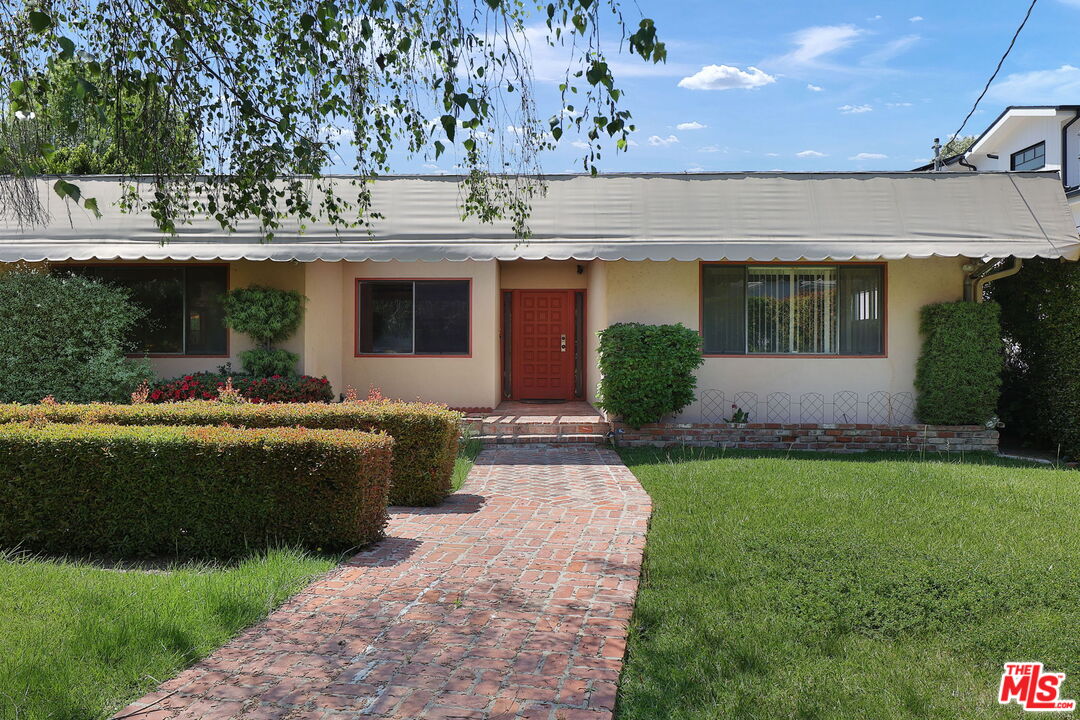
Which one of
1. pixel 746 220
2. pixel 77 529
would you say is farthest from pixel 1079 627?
pixel 746 220

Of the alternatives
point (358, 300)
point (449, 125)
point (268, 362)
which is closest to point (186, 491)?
point (449, 125)

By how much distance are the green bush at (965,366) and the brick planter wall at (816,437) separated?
0.31 meters

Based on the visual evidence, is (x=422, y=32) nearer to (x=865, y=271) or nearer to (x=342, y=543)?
(x=342, y=543)

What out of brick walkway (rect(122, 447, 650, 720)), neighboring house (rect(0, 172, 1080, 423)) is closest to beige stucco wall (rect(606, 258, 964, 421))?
neighboring house (rect(0, 172, 1080, 423))

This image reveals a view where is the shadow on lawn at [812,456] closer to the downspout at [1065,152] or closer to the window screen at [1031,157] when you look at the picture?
the downspout at [1065,152]

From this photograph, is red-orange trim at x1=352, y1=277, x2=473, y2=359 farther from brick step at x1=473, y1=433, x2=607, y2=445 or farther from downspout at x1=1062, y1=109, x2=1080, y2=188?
downspout at x1=1062, y1=109, x2=1080, y2=188

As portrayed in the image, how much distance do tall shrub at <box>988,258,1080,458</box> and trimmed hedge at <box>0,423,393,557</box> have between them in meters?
10.5

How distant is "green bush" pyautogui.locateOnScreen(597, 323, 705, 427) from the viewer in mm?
11141

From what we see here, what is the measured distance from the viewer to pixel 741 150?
17469 mm

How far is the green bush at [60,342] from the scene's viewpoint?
1120cm

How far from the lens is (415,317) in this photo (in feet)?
46.0

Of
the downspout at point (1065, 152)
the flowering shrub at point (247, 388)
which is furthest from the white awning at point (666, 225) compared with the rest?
the downspout at point (1065, 152)

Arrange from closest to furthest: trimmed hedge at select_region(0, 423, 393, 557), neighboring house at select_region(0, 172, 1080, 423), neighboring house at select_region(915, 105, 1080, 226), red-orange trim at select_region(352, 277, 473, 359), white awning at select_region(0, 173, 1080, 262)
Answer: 1. trimmed hedge at select_region(0, 423, 393, 557)
2. white awning at select_region(0, 173, 1080, 262)
3. neighboring house at select_region(0, 172, 1080, 423)
4. red-orange trim at select_region(352, 277, 473, 359)
5. neighboring house at select_region(915, 105, 1080, 226)

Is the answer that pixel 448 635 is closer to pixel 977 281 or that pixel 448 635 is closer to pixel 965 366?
pixel 965 366
